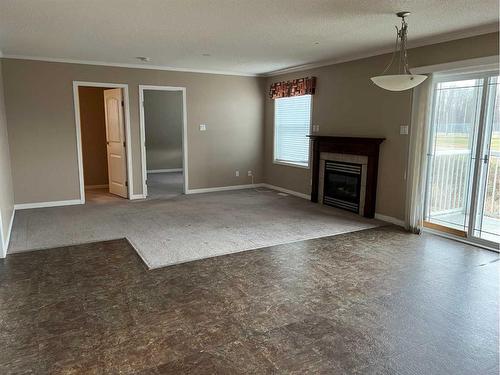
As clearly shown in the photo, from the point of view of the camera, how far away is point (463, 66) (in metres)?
4.09

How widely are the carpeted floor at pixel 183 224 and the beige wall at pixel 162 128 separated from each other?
3962 millimetres

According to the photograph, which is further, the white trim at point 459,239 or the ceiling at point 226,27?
the white trim at point 459,239

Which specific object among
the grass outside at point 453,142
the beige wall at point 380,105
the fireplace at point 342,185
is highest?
the beige wall at point 380,105

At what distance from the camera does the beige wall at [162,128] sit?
401 inches

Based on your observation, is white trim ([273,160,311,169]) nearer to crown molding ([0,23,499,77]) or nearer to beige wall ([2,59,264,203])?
beige wall ([2,59,264,203])

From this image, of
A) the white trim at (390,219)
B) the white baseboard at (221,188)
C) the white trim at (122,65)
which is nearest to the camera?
the white trim at (390,219)

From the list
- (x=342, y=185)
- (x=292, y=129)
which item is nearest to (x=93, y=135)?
(x=292, y=129)

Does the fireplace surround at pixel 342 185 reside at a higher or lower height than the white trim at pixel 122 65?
lower

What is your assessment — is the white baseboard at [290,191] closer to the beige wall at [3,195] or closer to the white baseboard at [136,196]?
the white baseboard at [136,196]

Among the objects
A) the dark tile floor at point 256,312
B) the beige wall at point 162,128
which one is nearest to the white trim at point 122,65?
the beige wall at point 162,128

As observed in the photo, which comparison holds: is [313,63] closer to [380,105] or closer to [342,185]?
[380,105]

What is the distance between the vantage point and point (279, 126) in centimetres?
761

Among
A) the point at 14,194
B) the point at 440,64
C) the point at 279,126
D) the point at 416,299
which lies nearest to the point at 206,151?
the point at 279,126

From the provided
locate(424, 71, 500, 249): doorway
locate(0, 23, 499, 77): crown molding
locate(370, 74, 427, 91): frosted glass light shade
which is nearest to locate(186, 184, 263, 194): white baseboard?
locate(0, 23, 499, 77): crown molding
